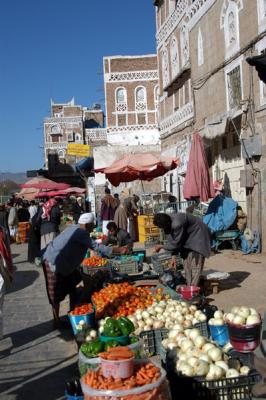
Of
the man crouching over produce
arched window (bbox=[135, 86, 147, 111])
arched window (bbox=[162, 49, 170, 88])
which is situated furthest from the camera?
arched window (bbox=[135, 86, 147, 111])

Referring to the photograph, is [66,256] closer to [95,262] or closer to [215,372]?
[95,262]

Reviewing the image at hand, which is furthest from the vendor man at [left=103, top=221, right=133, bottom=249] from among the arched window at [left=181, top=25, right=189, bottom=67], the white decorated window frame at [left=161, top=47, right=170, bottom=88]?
the white decorated window frame at [left=161, top=47, right=170, bottom=88]

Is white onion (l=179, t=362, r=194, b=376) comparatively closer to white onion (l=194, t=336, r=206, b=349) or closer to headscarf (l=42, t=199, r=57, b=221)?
white onion (l=194, t=336, r=206, b=349)

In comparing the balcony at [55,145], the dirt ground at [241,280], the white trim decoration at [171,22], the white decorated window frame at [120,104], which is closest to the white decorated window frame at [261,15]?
the dirt ground at [241,280]

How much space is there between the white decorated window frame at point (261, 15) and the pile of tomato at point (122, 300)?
7.69 meters

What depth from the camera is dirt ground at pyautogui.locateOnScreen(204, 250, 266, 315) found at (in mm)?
7825

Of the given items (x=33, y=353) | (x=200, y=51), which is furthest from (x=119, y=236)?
(x=200, y=51)

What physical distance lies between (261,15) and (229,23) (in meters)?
2.29

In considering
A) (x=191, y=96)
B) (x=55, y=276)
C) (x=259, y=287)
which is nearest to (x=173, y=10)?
(x=191, y=96)

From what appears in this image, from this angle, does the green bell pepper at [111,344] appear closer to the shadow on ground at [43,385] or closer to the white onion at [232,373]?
the white onion at [232,373]

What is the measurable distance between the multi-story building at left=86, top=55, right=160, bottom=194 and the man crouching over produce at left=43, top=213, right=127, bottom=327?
38355 millimetres

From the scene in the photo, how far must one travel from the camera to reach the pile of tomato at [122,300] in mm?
6230

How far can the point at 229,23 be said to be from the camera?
552 inches

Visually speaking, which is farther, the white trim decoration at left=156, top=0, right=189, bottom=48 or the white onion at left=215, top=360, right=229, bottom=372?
the white trim decoration at left=156, top=0, right=189, bottom=48
